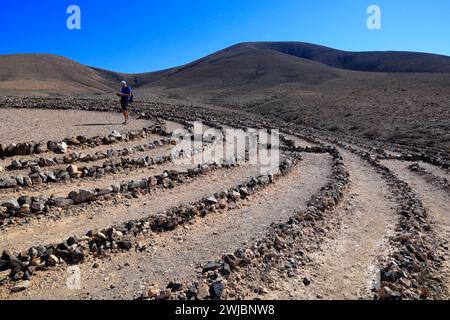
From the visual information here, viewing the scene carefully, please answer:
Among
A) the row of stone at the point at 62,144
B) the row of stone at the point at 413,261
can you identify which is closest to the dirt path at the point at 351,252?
the row of stone at the point at 413,261

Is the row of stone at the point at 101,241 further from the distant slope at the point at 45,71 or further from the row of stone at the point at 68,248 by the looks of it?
the distant slope at the point at 45,71

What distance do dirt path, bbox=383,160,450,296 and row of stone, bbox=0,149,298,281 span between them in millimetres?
5051

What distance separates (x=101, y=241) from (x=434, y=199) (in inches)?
388

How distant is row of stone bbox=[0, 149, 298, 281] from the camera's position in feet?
22.8

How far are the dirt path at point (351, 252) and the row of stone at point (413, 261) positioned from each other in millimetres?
269

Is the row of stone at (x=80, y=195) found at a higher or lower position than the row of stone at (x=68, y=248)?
higher

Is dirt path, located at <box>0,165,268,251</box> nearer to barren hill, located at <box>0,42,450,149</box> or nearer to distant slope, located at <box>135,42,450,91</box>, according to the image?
barren hill, located at <box>0,42,450,149</box>

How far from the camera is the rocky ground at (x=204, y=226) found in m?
6.98

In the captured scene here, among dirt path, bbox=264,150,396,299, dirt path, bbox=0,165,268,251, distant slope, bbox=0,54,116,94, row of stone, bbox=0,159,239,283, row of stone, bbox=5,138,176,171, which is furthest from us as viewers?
distant slope, bbox=0,54,116,94

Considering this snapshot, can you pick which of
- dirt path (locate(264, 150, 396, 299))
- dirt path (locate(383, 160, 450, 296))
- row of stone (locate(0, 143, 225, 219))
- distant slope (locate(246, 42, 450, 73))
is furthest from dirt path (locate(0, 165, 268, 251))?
distant slope (locate(246, 42, 450, 73))

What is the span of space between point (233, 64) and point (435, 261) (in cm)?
8852

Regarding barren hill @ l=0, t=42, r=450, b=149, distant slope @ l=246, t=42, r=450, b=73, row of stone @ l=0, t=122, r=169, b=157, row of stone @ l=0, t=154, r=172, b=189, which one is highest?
distant slope @ l=246, t=42, r=450, b=73

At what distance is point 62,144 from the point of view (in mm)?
13773

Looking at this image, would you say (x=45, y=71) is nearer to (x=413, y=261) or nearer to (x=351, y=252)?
(x=351, y=252)
